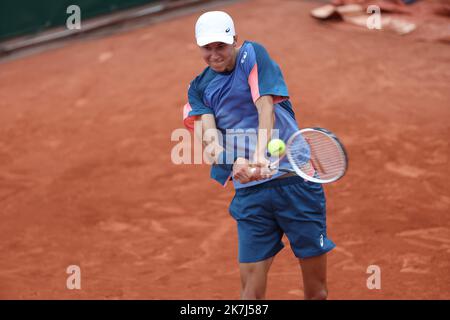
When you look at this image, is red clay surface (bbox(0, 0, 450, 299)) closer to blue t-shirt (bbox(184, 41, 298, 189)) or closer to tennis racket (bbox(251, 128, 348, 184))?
tennis racket (bbox(251, 128, 348, 184))

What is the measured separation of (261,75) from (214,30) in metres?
0.35

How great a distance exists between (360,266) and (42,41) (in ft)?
24.1

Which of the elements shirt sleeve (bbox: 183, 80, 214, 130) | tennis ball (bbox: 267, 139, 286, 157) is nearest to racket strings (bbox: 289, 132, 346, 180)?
tennis ball (bbox: 267, 139, 286, 157)

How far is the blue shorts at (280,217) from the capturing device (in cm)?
414

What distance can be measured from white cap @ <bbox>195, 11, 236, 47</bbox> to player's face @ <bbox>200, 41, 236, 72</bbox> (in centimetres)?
5

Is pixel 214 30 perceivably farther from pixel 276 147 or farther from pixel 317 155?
pixel 317 155

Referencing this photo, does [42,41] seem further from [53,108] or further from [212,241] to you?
[212,241]

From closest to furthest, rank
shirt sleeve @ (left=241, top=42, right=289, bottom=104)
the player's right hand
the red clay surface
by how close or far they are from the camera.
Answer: the player's right hand
shirt sleeve @ (left=241, top=42, right=289, bottom=104)
the red clay surface

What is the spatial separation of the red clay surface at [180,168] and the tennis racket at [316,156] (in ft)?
4.27

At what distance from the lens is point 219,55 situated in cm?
401

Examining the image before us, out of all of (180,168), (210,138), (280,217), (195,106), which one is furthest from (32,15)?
(280,217)

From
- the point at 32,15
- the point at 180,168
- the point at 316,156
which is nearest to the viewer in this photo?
the point at 316,156

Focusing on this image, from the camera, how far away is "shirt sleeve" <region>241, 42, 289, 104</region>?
4.00m

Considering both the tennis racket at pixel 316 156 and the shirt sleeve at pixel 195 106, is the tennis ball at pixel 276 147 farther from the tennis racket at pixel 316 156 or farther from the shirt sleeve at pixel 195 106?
the shirt sleeve at pixel 195 106
